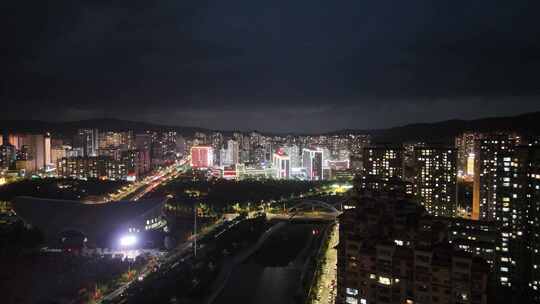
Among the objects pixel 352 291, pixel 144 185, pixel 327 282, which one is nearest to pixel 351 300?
pixel 352 291

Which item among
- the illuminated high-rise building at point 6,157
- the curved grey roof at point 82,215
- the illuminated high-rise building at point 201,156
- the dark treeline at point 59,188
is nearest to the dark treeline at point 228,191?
the dark treeline at point 59,188

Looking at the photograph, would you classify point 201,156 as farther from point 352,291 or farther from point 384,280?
point 384,280

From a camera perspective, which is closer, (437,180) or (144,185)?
(437,180)

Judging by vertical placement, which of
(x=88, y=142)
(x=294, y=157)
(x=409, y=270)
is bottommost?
(x=409, y=270)

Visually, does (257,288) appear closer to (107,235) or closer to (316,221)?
(107,235)

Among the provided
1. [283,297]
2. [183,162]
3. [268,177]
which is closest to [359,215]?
[283,297]

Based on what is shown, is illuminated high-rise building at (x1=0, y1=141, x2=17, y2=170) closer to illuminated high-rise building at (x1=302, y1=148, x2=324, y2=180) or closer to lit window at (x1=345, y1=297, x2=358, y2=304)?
illuminated high-rise building at (x1=302, y1=148, x2=324, y2=180)

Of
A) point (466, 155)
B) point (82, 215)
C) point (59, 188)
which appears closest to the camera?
point (82, 215)
